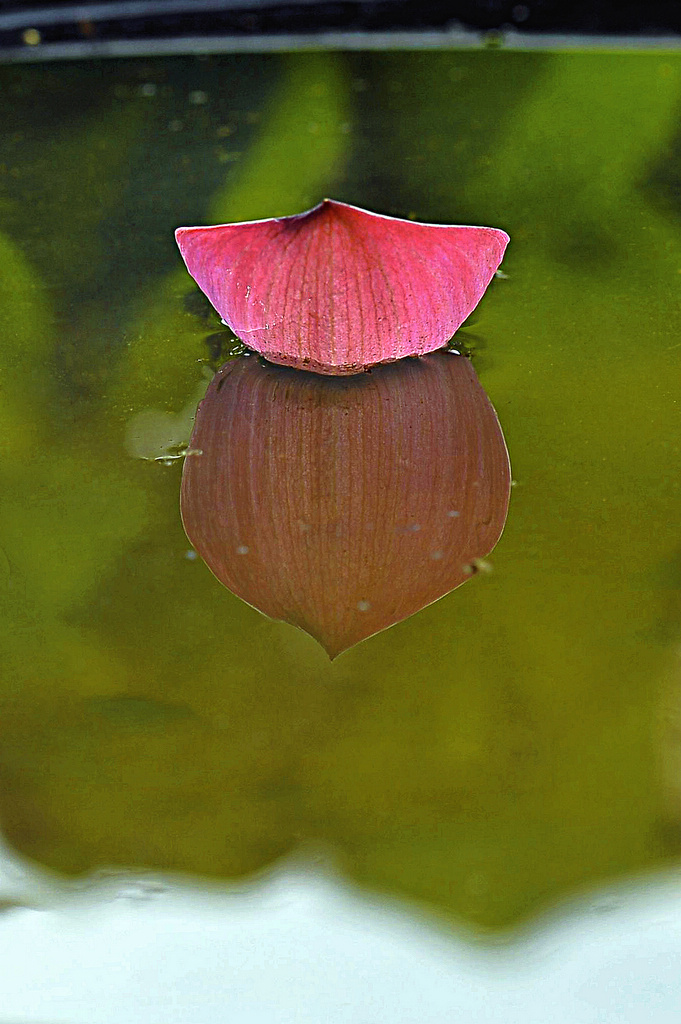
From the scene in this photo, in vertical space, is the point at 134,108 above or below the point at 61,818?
above

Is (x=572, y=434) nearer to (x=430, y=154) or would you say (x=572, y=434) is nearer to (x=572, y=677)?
(x=572, y=677)

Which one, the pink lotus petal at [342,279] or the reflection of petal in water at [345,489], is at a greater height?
the pink lotus petal at [342,279]

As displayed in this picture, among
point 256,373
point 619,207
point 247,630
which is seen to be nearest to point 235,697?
point 247,630

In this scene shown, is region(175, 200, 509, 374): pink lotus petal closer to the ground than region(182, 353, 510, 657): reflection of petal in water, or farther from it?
farther from it
